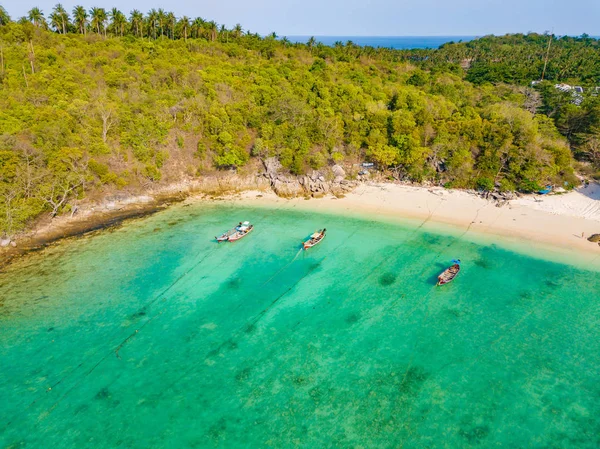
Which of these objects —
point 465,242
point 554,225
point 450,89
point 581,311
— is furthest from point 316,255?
point 450,89

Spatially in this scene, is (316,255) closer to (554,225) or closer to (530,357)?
(530,357)

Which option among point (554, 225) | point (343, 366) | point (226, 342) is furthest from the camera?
point (554, 225)

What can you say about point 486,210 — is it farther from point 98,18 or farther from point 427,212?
point 98,18

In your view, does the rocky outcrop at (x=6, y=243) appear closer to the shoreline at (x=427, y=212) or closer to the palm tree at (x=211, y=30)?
the shoreline at (x=427, y=212)

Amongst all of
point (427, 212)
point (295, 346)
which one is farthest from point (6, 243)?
point (427, 212)

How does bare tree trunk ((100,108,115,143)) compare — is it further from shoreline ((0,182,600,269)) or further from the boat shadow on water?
the boat shadow on water

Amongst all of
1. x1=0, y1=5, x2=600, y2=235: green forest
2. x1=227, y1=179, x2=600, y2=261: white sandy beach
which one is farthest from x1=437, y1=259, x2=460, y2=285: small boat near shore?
x1=0, y1=5, x2=600, y2=235: green forest

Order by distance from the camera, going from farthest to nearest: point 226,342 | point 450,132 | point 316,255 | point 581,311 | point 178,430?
1. point 450,132
2. point 316,255
3. point 581,311
4. point 226,342
5. point 178,430
